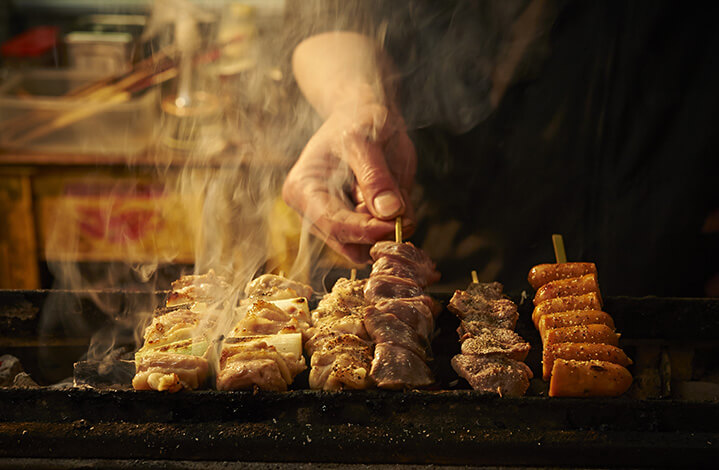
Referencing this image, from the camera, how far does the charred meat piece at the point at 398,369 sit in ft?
8.23

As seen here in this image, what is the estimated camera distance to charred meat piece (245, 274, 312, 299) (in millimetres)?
3336

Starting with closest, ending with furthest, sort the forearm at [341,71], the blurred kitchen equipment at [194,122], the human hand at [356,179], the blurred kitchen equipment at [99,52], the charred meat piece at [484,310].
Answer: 1. the charred meat piece at [484,310]
2. the human hand at [356,179]
3. the forearm at [341,71]
4. the blurred kitchen equipment at [194,122]
5. the blurred kitchen equipment at [99,52]

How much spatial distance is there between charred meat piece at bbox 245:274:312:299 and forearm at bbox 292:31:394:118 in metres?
1.69

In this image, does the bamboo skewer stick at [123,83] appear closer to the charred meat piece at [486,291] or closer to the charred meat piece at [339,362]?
the charred meat piece at [486,291]

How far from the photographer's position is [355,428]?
2.29 metres

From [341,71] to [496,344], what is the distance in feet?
9.40

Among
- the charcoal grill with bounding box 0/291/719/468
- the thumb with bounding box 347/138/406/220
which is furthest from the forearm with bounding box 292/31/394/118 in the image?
the charcoal grill with bounding box 0/291/719/468

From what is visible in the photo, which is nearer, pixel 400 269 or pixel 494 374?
pixel 494 374

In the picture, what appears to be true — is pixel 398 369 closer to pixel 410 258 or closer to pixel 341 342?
pixel 341 342

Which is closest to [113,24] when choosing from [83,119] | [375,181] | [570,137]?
[83,119]

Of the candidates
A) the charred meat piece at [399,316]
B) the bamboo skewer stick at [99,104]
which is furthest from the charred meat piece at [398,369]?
the bamboo skewer stick at [99,104]

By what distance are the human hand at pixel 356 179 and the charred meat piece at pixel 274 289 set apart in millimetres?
592

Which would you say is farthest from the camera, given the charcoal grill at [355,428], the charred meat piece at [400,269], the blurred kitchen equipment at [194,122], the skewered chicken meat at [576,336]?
the blurred kitchen equipment at [194,122]

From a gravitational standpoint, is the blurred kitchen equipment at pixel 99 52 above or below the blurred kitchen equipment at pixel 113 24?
below
